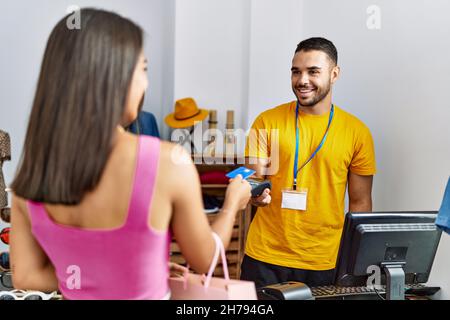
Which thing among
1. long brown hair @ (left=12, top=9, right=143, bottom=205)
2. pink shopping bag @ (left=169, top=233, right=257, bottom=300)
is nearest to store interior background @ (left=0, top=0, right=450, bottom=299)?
pink shopping bag @ (left=169, top=233, right=257, bottom=300)

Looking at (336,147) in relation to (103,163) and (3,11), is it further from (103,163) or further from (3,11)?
(3,11)

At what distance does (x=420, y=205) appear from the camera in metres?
2.66

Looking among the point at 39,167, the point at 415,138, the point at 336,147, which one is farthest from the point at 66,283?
the point at 415,138

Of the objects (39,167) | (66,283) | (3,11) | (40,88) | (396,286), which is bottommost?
(396,286)

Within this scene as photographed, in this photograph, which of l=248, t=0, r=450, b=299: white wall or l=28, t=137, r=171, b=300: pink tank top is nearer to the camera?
l=28, t=137, r=171, b=300: pink tank top

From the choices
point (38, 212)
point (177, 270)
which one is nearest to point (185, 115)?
point (177, 270)

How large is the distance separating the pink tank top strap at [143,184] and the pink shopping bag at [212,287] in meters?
0.21

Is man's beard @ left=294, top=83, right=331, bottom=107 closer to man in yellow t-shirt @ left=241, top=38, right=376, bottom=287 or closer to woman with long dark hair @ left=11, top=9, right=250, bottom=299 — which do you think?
man in yellow t-shirt @ left=241, top=38, right=376, bottom=287

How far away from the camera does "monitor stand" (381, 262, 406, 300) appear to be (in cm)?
189

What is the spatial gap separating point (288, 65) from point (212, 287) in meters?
3.54

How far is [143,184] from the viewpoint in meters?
1.07

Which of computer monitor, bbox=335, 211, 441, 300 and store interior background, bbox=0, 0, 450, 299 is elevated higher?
store interior background, bbox=0, 0, 450, 299

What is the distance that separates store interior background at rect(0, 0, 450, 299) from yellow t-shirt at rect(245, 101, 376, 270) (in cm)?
25
